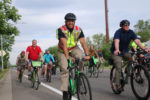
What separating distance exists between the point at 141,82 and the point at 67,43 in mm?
1781

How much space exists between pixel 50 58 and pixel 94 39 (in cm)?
7463

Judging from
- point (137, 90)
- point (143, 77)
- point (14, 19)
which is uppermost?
point (14, 19)

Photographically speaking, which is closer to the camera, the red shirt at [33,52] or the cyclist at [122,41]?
the cyclist at [122,41]

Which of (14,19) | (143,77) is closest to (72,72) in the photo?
(143,77)

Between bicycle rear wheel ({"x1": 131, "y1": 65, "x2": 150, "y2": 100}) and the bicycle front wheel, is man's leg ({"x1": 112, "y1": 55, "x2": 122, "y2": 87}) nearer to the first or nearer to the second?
bicycle rear wheel ({"x1": 131, "y1": 65, "x2": 150, "y2": 100})

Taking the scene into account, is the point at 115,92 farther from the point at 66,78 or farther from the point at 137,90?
the point at 66,78

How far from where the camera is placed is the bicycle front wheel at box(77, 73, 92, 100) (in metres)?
3.92

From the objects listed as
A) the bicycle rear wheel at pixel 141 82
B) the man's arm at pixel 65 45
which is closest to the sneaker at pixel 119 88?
the bicycle rear wheel at pixel 141 82

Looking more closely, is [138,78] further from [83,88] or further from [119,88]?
[83,88]

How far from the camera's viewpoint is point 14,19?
1452 centimetres

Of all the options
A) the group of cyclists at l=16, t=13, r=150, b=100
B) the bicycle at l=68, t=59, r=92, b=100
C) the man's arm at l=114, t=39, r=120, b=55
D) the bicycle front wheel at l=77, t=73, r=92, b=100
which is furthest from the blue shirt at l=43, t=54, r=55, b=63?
the bicycle front wheel at l=77, t=73, r=92, b=100

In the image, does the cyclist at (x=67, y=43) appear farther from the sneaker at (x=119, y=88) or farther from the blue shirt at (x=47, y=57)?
the blue shirt at (x=47, y=57)

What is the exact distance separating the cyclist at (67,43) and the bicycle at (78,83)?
12 cm

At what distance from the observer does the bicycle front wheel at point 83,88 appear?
12.8 ft
